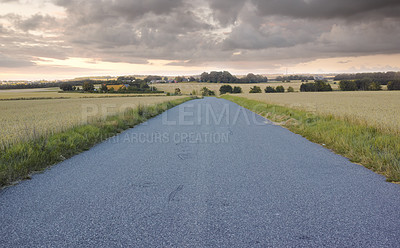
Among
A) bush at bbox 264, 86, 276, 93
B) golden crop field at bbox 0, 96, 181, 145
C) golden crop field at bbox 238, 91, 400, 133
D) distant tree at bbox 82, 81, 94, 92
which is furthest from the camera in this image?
bush at bbox 264, 86, 276, 93

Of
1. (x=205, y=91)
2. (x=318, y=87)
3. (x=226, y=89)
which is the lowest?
(x=205, y=91)

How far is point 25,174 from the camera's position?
17.0ft

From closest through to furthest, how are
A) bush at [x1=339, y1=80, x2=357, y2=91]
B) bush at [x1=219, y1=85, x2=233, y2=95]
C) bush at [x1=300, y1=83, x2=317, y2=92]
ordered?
bush at [x1=339, y1=80, x2=357, y2=91] → bush at [x1=300, y1=83, x2=317, y2=92] → bush at [x1=219, y1=85, x2=233, y2=95]

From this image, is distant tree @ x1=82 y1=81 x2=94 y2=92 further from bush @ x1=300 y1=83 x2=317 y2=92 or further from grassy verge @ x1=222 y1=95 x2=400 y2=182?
grassy verge @ x1=222 y1=95 x2=400 y2=182

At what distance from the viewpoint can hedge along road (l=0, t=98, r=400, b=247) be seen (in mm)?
2836

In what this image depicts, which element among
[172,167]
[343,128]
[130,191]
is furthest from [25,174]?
[343,128]

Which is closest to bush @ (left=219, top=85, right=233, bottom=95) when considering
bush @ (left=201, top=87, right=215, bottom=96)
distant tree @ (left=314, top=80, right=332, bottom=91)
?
bush @ (left=201, top=87, right=215, bottom=96)

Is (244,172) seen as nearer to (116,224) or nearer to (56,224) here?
(116,224)

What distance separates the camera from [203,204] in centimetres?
369

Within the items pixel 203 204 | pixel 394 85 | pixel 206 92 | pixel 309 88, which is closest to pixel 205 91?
pixel 206 92

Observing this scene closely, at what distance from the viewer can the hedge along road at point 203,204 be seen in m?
2.84

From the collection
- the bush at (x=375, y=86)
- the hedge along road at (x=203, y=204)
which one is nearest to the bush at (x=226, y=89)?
the bush at (x=375, y=86)

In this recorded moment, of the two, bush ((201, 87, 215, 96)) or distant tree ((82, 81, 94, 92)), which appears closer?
distant tree ((82, 81, 94, 92))

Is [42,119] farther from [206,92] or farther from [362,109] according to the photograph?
[206,92]
